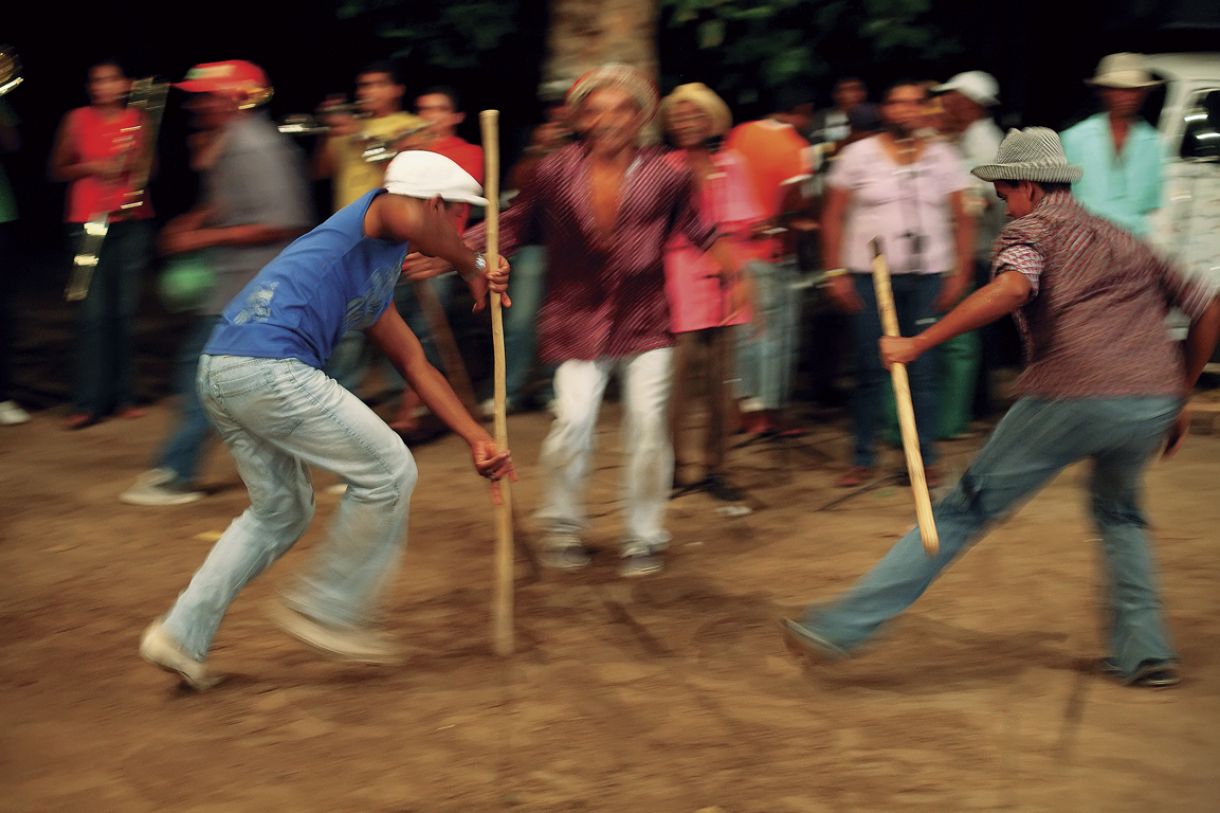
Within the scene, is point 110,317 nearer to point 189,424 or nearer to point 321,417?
point 189,424

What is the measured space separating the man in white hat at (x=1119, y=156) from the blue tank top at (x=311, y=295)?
167 inches

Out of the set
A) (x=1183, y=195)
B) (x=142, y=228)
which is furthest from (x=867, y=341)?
(x=142, y=228)

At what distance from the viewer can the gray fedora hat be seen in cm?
484

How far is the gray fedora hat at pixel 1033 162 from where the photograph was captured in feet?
15.9


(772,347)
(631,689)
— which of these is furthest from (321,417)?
(772,347)

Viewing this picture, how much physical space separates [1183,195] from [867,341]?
288 cm

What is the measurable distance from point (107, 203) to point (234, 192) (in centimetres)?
173

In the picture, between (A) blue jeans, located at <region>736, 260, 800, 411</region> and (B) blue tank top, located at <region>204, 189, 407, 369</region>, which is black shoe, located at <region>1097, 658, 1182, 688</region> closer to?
(B) blue tank top, located at <region>204, 189, 407, 369</region>

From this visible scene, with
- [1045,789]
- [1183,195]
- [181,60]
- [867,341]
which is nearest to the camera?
[1045,789]

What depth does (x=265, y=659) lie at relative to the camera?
5.50 meters

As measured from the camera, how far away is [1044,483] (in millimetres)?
4953

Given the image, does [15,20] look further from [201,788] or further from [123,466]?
[201,788]

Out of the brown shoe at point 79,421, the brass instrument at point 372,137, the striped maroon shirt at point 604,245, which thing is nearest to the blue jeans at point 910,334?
the striped maroon shirt at point 604,245

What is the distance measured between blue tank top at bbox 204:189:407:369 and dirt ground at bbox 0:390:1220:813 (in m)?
1.17
